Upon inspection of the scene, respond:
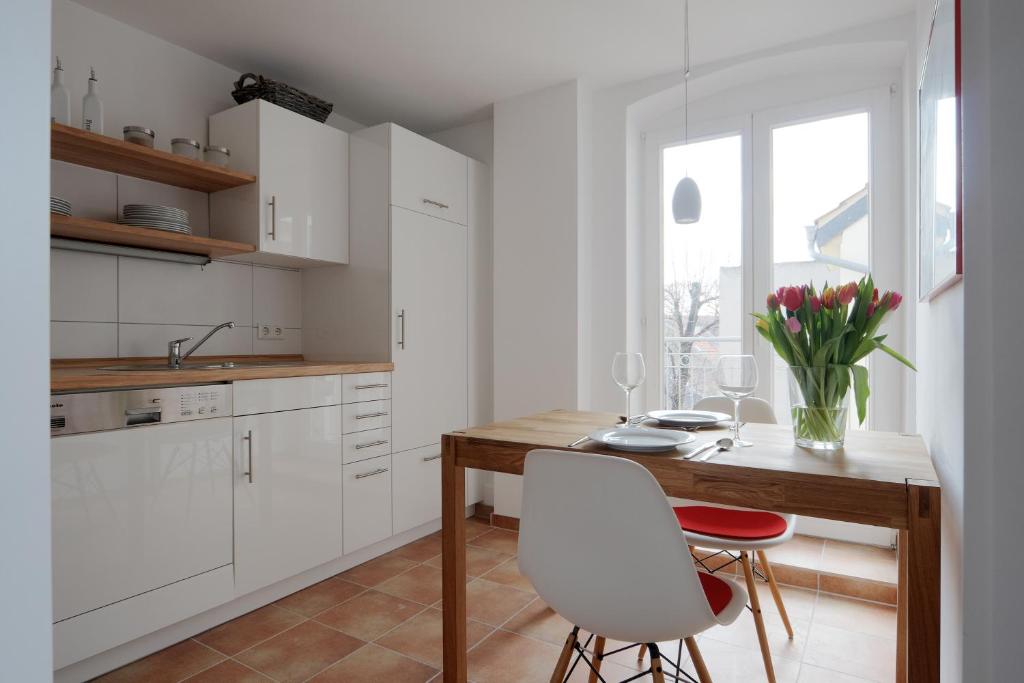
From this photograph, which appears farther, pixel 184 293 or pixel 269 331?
pixel 269 331

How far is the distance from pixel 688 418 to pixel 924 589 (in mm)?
831

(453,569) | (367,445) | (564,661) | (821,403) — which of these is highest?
(821,403)

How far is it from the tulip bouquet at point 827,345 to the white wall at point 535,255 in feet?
5.93

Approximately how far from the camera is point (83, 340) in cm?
237

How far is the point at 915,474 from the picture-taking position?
3.83 feet

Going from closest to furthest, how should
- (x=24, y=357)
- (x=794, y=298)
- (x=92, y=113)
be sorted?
(x=24, y=357) → (x=794, y=298) → (x=92, y=113)

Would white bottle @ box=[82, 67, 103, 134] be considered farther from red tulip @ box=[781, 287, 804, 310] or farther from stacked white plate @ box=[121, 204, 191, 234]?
red tulip @ box=[781, 287, 804, 310]

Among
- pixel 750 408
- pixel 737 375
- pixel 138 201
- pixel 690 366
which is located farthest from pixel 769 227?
pixel 138 201

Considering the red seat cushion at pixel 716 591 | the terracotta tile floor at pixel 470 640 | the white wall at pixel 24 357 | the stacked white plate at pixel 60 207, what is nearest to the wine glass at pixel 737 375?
the red seat cushion at pixel 716 591

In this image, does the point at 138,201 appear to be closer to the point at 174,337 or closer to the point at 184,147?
the point at 184,147

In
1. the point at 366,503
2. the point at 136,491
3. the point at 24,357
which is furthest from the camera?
the point at 366,503

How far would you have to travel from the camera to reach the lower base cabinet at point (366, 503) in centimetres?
274

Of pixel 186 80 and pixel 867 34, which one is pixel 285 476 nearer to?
pixel 186 80

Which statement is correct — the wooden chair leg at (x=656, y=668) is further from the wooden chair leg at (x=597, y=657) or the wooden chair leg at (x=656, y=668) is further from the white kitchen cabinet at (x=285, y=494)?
the white kitchen cabinet at (x=285, y=494)
